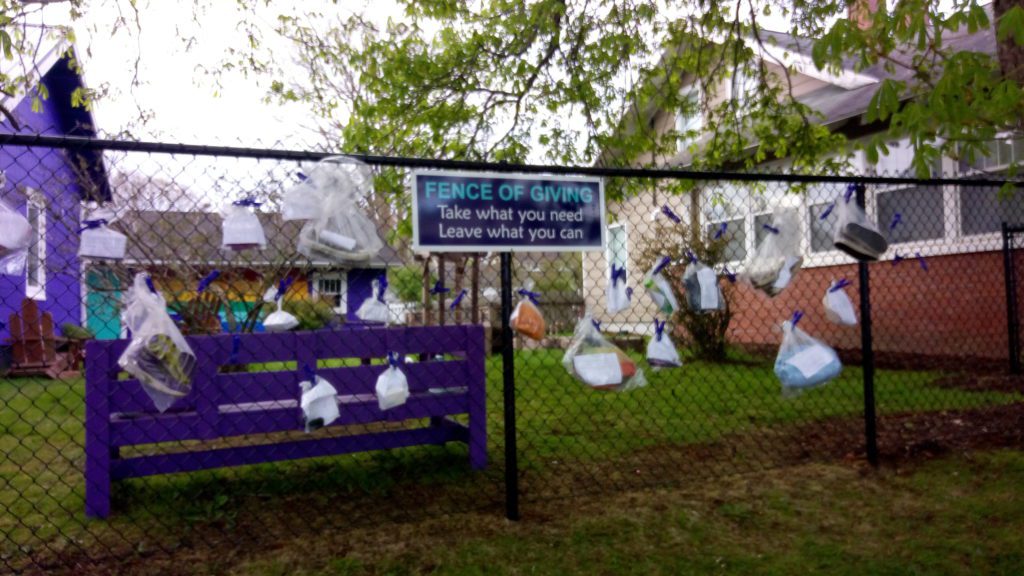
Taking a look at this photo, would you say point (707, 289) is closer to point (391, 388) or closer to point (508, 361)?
point (508, 361)

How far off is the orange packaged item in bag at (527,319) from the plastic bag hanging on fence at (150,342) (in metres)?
1.38

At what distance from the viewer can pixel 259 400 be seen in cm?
378

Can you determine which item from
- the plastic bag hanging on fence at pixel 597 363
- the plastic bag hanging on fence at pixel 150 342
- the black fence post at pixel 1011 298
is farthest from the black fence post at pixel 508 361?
the black fence post at pixel 1011 298

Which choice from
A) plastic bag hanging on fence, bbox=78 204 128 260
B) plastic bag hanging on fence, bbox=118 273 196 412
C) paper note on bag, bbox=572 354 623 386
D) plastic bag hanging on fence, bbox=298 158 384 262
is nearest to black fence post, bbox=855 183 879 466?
paper note on bag, bbox=572 354 623 386

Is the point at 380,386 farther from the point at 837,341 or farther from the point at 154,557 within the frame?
the point at 837,341

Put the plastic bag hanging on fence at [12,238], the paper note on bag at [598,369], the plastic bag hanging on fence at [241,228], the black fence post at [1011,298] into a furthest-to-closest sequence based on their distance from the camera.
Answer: the black fence post at [1011,298], the paper note on bag at [598,369], the plastic bag hanging on fence at [241,228], the plastic bag hanging on fence at [12,238]

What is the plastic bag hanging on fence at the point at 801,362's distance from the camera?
368 centimetres

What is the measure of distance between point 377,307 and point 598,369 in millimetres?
1073

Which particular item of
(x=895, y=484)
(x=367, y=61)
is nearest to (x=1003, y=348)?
(x=895, y=484)

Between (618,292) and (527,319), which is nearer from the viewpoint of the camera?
(527,319)

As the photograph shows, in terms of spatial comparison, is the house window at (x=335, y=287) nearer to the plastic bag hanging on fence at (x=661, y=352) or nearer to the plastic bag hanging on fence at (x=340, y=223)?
the plastic bag hanging on fence at (x=340, y=223)

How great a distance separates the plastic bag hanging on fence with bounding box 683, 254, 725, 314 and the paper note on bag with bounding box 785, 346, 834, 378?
0.46 metres

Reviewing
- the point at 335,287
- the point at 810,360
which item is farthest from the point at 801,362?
the point at 335,287

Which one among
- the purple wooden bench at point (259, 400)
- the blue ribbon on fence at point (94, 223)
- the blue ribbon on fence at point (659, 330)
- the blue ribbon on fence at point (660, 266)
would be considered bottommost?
the purple wooden bench at point (259, 400)
